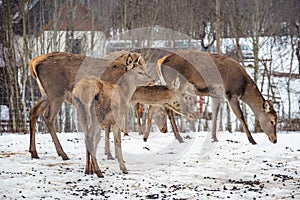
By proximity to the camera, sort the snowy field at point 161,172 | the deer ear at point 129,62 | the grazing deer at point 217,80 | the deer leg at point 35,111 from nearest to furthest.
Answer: the snowy field at point 161,172 < the deer ear at point 129,62 < the deer leg at point 35,111 < the grazing deer at point 217,80

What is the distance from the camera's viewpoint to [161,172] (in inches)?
241

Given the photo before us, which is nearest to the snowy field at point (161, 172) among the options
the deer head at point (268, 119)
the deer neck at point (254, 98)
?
the deer head at point (268, 119)

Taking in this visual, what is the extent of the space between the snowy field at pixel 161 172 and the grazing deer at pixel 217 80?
0.61 metres

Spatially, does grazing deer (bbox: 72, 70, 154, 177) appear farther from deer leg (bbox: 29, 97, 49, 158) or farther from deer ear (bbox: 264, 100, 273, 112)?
deer ear (bbox: 264, 100, 273, 112)

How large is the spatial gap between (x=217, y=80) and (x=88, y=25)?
621 cm

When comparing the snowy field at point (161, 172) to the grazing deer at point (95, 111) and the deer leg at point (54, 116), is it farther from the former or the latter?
the grazing deer at point (95, 111)

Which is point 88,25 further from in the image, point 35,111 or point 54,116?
point 54,116

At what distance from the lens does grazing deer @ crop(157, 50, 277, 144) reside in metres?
9.12

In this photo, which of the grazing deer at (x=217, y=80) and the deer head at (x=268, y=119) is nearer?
the deer head at (x=268, y=119)

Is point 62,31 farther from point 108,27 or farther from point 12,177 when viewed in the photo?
point 12,177

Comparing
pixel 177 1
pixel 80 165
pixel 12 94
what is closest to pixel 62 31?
pixel 12 94

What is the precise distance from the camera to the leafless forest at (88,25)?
13.2m

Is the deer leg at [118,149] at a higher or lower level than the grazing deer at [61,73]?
lower

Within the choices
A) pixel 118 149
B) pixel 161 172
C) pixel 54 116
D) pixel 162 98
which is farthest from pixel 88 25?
pixel 161 172
